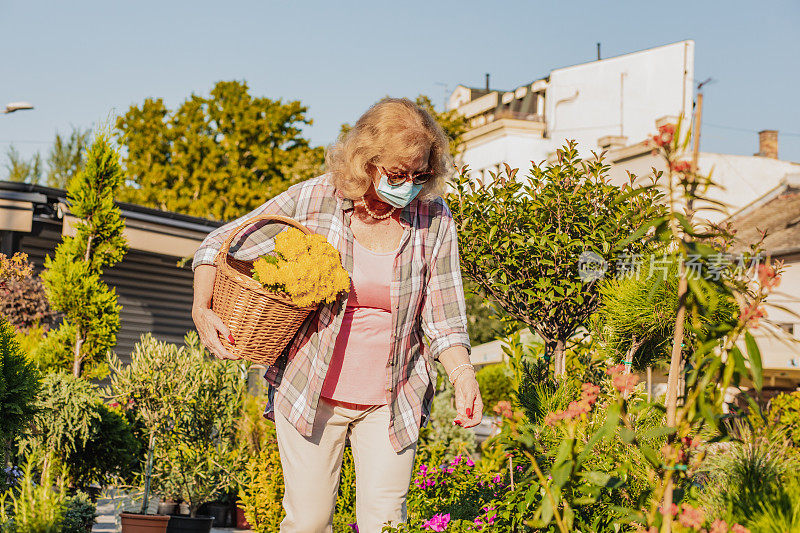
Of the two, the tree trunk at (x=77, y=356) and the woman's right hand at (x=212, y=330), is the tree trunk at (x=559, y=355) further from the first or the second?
the tree trunk at (x=77, y=356)

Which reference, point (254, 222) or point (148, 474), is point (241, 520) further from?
point (254, 222)

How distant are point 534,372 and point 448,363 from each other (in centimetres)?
182

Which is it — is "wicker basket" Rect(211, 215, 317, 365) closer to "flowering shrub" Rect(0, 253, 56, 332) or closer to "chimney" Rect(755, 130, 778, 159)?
"flowering shrub" Rect(0, 253, 56, 332)

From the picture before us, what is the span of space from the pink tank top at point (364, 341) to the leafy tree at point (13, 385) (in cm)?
133

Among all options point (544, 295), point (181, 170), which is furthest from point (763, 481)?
A: point (181, 170)

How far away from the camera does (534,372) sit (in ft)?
16.5

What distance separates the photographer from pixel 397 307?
3.25 meters

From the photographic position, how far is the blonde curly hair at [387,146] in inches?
126

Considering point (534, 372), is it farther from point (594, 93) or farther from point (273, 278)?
point (594, 93)

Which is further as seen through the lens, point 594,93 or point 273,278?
point 594,93

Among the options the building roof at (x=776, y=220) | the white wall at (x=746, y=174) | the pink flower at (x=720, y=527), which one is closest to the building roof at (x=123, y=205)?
the pink flower at (x=720, y=527)

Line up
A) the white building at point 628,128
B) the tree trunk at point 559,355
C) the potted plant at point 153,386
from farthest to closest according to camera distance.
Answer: the white building at point 628,128, the potted plant at point 153,386, the tree trunk at point 559,355

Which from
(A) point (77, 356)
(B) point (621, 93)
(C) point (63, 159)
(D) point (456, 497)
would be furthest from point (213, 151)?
(D) point (456, 497)

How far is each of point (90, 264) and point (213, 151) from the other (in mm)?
21134
